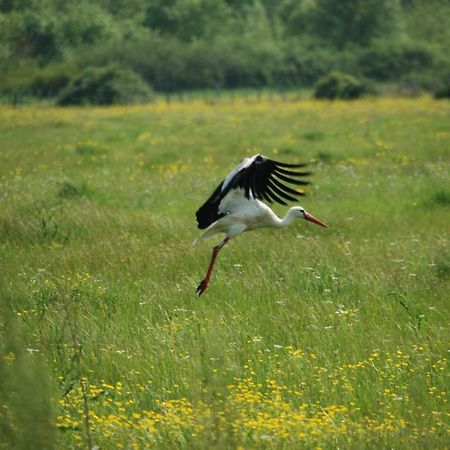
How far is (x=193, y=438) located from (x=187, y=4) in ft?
238

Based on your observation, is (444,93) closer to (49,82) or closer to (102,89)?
(102,89)

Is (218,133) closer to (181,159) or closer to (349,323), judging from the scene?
(181,159)

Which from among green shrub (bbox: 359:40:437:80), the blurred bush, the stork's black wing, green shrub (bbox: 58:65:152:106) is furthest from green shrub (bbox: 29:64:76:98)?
the stork's black wing

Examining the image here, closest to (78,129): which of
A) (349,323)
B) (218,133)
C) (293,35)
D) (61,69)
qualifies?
(218,133)

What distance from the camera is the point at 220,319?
6.50 metres

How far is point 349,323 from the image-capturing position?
6441 millimetres

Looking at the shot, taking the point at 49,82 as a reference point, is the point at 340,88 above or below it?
above

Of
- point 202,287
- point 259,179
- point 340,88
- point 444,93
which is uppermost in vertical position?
point 259,179

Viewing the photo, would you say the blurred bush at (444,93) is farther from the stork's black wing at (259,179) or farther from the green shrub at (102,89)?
the stork's black wing at (259,179)

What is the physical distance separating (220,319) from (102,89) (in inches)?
1450

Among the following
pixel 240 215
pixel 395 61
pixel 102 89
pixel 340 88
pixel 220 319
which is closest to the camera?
pixel 220 319

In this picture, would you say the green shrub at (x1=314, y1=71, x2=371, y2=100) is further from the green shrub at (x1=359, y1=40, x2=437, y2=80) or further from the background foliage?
the green shrub at (x1=359, y1=40, x2=437, y2=80)

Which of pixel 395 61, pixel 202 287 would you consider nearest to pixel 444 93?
pixel 395 61

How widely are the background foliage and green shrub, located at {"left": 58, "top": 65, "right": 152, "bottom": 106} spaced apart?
2.71 meters
